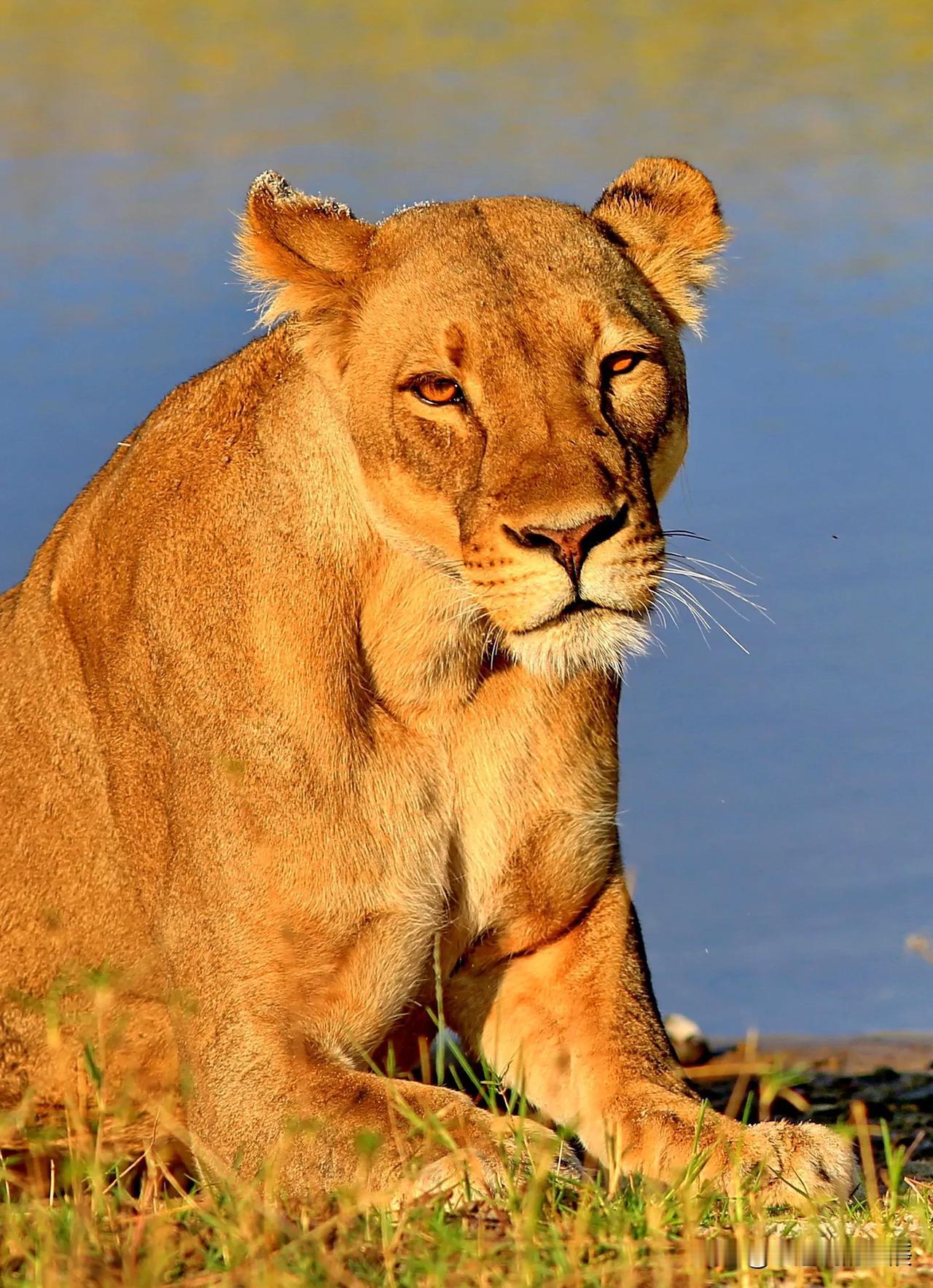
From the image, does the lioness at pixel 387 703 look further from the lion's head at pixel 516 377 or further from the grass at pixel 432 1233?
the grass at pixel 432 1233

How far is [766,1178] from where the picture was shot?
172 inches

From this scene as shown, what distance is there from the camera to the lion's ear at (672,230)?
5113mm

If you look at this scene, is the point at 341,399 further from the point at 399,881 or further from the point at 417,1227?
the point at 417,1227

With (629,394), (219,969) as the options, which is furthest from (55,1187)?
(629,394)

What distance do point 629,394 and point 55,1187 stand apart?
2319 mm

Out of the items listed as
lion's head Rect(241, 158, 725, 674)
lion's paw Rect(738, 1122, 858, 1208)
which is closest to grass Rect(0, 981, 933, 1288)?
lion's paw Rect(738, 1122, 858, 1208)

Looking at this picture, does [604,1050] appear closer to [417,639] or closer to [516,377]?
[417,639]

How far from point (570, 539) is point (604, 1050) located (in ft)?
4.66

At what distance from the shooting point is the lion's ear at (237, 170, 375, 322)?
482 cm

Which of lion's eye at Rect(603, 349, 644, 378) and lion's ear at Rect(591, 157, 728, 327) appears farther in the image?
lion's ear at Rect(591, 157, 728, 327)

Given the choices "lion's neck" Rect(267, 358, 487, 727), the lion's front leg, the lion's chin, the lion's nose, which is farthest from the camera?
"lion's neck" Rect(267, 358, 487, 727)

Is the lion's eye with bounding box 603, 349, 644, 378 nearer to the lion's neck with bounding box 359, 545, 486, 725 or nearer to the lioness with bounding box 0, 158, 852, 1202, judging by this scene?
the lioness with bounding box 0, 158, 852, 1202

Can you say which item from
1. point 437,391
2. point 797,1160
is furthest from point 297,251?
point 797,1160

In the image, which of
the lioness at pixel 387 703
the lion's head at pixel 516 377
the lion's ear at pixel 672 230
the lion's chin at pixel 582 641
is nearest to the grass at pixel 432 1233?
the lioness at pixel 387 703
